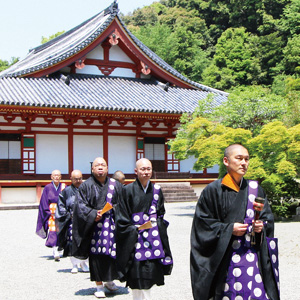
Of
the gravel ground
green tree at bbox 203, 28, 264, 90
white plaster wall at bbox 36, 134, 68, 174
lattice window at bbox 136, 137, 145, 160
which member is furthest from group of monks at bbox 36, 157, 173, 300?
green tree at bbox 203, 28, 264, 90

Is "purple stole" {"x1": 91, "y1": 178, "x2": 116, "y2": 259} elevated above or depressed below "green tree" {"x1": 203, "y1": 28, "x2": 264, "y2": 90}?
below

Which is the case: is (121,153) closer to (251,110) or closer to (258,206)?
(251,110)

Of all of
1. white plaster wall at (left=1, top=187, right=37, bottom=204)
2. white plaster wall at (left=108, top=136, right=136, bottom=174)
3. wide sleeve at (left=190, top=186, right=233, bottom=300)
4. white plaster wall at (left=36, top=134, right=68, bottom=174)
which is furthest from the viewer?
white plaster wall at (left=108, top=136, right=136, bottom=174)

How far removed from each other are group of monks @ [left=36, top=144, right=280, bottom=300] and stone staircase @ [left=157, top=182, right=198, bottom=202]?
469 inches

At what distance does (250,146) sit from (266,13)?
146ft

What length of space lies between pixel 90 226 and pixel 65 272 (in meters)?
1.82

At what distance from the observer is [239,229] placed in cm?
368

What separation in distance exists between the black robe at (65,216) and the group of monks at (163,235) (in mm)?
15

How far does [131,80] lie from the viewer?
24.0 meters

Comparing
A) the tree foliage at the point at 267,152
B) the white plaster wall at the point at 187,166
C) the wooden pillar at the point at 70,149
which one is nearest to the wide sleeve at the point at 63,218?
the tree foliage at the point at 267,152

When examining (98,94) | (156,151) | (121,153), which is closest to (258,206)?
(98,94)

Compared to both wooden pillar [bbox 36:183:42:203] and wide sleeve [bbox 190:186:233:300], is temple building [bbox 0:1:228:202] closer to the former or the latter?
wooden pillar [bbox 36:183:42:203]

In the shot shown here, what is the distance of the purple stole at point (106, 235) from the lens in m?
6.12

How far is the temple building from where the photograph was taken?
20.0 meters
